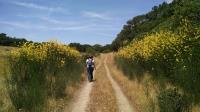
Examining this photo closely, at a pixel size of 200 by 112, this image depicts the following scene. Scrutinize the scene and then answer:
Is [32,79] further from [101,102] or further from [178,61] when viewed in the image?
[178,61]

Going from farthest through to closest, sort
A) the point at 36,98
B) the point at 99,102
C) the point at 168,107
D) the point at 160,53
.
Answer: the point at 160,53 → the point at 99,102 → the point at 36,98 → the point at 168,107

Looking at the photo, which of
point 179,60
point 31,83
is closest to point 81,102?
point 31,83

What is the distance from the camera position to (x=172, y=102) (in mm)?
13008

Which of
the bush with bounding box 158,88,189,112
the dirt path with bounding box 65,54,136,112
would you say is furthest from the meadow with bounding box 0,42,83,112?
the bush with bounding box 158,88,189,112

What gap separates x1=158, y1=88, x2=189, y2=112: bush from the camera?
42.4 feet

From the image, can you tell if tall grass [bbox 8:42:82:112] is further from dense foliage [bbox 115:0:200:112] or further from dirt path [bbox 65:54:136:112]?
dense foliage [bbox 115:0:200:112]

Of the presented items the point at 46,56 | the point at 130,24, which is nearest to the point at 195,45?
the point at 46,56

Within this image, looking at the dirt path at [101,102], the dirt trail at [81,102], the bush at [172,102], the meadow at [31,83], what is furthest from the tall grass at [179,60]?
the meadow at [31,83]

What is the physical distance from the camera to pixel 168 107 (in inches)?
517

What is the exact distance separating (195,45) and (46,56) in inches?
310

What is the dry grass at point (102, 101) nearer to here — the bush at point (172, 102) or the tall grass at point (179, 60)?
the tall grass at point (179, 60)

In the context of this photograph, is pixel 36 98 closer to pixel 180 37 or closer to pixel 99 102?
pixel 99 102

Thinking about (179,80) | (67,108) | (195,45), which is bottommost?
(67,108)

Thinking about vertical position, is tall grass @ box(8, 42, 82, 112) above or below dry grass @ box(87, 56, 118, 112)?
above
